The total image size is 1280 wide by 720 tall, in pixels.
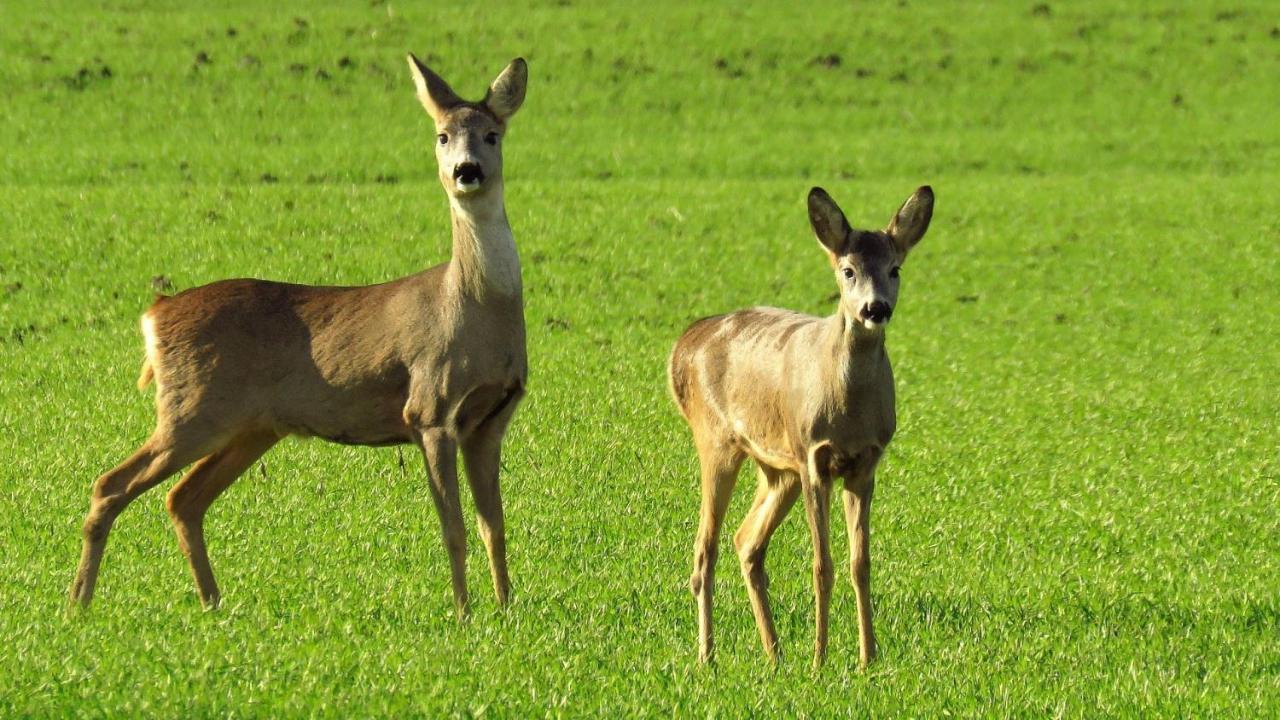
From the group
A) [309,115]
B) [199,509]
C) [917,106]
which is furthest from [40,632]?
[917,106]

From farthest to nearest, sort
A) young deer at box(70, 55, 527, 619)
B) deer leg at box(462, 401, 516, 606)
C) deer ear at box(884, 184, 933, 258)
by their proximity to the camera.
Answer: deer leg at box(462, 401, 516, 606), young deer at box(70, 55, 527, 619), deer ear at box(884, 184, 933, 258)

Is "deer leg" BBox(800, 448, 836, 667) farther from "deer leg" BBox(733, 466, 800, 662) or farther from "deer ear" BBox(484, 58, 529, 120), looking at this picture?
"deer ear" BBox(484, 58, 529, 120)

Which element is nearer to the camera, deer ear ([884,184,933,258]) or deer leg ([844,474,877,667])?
deer ear ([884,184,933,258])

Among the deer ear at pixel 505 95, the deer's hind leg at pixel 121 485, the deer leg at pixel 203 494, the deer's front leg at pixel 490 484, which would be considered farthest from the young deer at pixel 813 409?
the deer's hind leg at pixel 121 485

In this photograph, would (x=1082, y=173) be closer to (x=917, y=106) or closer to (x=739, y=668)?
(x=917, y=106)

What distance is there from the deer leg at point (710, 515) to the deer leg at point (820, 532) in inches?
A: 24.3

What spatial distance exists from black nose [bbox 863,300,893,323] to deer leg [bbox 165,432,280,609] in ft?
11.6

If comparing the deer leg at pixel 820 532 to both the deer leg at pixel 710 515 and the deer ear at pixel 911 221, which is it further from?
the deer ear at pixel 911 221

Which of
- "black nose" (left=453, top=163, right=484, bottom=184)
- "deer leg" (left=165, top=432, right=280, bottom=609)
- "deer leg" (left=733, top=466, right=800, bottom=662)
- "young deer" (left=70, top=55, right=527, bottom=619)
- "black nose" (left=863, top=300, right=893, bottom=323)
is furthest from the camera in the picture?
"deer leg" (left=165, top=432, right=280, bottom=609)

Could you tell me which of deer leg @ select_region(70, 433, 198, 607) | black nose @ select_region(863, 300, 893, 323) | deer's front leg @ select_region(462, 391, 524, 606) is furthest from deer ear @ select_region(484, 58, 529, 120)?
black nose @ select_region(863, 300, 893, 323)

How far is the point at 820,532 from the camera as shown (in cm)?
827

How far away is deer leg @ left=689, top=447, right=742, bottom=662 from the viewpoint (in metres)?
8.99

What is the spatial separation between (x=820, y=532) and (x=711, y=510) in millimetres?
923

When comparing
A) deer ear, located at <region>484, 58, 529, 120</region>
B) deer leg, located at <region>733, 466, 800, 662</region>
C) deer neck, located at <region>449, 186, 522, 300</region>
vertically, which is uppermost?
deer ear, located at <region>484, 58, 529, 120</region>
